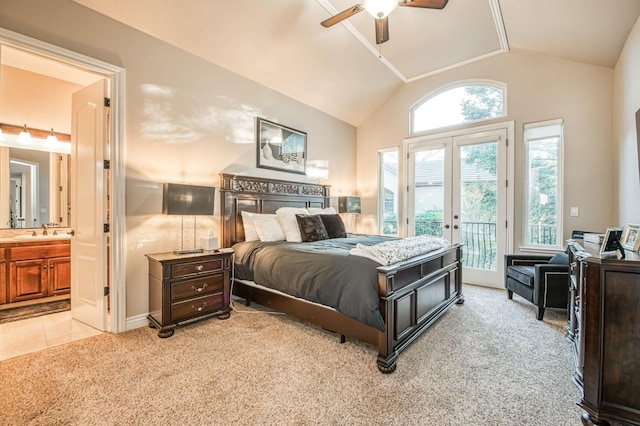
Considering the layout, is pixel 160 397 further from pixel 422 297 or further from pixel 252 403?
pixel 422 297

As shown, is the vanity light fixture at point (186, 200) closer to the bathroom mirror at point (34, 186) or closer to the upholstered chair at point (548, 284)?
the bathroom mirror at point (34, 186)

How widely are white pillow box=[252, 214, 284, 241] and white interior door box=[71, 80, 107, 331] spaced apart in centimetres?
162

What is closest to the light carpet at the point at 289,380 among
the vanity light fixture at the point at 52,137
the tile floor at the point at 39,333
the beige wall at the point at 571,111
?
the tile floor at the point at 39,333

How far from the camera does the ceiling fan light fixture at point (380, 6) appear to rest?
2.40 metres

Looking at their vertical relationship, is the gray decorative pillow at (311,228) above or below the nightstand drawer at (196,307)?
above

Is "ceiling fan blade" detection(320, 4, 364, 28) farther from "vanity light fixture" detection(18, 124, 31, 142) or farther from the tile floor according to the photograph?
"vanity light fixture" detection(18, 124, 31, 142)

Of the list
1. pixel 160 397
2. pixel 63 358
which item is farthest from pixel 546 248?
pixel 63 358

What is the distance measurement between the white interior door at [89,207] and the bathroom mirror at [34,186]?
→ 144cm

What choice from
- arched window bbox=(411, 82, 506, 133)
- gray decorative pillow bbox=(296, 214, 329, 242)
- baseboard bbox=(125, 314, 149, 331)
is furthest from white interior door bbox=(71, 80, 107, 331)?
arched window bbox=(411, 82, 506, 133)

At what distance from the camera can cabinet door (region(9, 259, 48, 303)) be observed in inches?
141

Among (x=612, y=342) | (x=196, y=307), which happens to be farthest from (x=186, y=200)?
(x=612, y=342)

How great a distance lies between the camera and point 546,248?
4180mm

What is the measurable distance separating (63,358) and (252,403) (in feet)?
5.99

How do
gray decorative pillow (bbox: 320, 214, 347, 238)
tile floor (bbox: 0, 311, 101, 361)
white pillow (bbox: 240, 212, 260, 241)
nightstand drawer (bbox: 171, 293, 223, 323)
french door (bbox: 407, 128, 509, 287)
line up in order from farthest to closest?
1. french door (bbox: 407, 128, 509, 287)
2. gray decorative pillow (bbox: 320, 214, 347, 238)
3. white pillow (bbox: 240, 212, 260, 241)
4. nightstand drawer (bbox: 171, 293, 223, 323)
5. tile floor (bbox: 0, 311, 101, 361)
